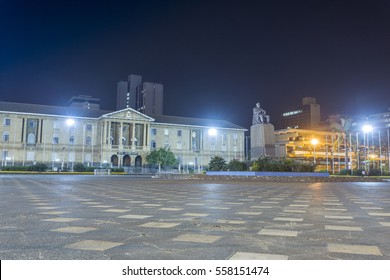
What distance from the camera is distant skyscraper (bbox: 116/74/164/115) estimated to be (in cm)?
17550

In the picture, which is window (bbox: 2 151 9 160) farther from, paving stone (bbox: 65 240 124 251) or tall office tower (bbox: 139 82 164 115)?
tall office tower (bbox: 139 82 164 115)

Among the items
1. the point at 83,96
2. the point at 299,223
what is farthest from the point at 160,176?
the point at 83,96

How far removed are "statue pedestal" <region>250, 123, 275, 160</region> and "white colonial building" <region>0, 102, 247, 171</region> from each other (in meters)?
40.3

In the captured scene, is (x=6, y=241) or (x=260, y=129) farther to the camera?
(x=260, y=129)

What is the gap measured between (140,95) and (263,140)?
154m

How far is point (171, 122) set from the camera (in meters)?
92.3

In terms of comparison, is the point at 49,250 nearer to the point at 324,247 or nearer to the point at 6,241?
the point at 6,241

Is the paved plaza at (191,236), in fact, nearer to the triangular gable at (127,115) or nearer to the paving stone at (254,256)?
the paving stone at (254,256)

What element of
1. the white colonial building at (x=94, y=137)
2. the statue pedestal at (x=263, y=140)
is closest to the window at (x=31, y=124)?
the white colonial building at (x=94, y=137)

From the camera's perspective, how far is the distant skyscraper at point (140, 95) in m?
176

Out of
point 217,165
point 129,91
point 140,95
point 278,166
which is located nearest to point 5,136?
point 217,165

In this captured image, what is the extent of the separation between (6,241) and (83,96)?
5956 inches

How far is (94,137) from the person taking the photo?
83.4 meters

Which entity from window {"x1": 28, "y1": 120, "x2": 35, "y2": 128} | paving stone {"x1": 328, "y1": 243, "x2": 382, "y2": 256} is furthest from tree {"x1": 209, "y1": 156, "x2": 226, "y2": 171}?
window {"x1": 28, "y1": 120, "x2": 35, "y2": 128}
